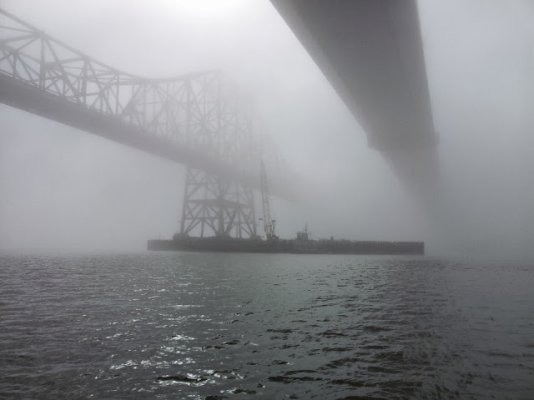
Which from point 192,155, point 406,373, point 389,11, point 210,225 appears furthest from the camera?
point 210,225

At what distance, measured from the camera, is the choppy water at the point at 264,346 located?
6789 mm

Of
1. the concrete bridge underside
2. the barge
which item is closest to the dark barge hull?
the barge

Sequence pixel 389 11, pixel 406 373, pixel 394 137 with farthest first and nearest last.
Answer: pixel 394 137 < pixel 389 11 < pixel 406 373

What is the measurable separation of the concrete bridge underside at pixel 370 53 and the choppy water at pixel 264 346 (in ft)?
55.3

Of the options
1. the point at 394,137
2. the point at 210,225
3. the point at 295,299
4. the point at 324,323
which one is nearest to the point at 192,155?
the point at 210,225

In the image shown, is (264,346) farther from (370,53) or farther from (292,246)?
(292,246)

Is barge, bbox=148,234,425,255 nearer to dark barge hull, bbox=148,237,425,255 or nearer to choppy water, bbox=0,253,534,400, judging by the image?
dark barge hull, bbox=148,237,425,255

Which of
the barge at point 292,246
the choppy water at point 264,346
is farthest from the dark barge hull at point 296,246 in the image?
the choppy water at point 264,346

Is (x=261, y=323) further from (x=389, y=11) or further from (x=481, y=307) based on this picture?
(x=389, y=11)

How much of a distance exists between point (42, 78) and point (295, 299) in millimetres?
44562

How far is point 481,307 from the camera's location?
15.2 meters

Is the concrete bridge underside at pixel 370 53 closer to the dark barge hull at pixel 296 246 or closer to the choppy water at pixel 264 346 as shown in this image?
the choppy water at pixel 264 346

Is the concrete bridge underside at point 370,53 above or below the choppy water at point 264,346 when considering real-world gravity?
above

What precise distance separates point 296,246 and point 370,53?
2319 inches
